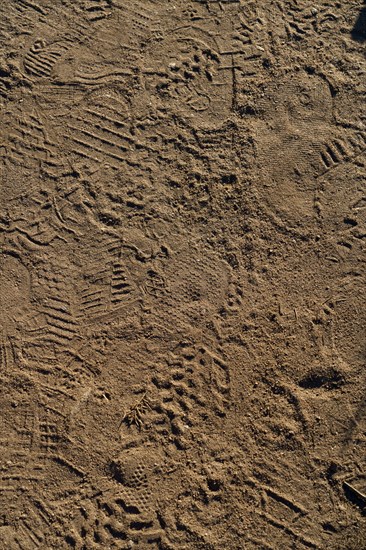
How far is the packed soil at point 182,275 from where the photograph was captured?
355 cm

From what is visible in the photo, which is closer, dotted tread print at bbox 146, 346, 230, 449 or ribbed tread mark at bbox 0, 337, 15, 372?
dotted tread print at bbox 146, 346, 230, 449

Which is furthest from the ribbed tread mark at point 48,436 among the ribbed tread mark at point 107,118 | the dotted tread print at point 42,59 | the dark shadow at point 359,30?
the dark shadow at point 359,30

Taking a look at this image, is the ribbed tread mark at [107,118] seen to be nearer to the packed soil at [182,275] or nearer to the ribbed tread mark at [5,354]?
the packed soil at [182,275]

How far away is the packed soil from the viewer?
3.55 m

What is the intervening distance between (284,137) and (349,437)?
2536mm

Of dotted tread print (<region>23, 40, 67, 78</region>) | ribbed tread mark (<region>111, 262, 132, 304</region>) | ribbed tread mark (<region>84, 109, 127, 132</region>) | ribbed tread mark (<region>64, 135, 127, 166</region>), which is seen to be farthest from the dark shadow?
ribbed tread mark (<region>111, 262, 132, 304</region>)

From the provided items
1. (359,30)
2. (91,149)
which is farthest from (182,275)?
(359,30)

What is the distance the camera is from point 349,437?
3615 millimetres

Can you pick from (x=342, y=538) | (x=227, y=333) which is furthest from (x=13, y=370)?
(x=342, y=538)

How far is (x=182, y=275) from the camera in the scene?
380 cm

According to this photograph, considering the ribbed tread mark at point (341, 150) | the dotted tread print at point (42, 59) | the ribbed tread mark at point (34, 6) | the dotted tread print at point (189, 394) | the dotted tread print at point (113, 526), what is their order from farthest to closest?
the ribbed tread mark at point (34, 6) < the dotted tread print at point (42, 59) < the ribbed tread mark at point (341, 150) < the dotted tread print at point (189, 394) < the dotted tread print at point (113, 526)

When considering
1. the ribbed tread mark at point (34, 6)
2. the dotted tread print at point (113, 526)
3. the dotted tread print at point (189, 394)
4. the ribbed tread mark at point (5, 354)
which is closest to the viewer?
the dotted tread print at point (113, 526)

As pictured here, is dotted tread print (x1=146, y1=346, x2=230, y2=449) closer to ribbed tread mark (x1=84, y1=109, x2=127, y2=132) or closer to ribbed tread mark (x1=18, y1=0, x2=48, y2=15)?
ribbed tread mark (x1=84, y1=109, x2=127, y2=132)

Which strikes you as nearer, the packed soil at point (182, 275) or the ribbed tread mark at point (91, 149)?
the packed soil at point (182, 275)
